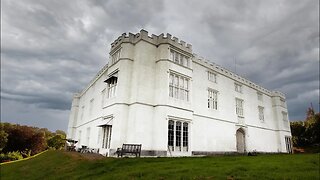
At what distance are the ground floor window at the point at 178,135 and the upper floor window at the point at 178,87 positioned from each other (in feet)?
8.62

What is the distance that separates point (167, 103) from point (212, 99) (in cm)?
872

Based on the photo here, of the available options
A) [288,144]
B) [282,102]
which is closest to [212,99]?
[282,102]

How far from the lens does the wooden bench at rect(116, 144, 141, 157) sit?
17359 millimetres

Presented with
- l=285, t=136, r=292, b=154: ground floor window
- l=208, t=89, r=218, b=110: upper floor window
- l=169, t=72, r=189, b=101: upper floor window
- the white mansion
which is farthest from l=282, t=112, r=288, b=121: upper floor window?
l=169, t=72, r=189, b=101: upper floor window

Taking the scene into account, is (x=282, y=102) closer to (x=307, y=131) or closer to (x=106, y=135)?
(x=307, y=131)

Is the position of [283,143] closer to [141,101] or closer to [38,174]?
[141,101]

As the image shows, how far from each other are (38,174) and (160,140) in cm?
942

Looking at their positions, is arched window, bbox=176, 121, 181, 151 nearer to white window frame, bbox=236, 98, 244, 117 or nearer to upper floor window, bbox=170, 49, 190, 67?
upper floor window, bbox=170, 49, 190, 67

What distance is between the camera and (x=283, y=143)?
1462 inches

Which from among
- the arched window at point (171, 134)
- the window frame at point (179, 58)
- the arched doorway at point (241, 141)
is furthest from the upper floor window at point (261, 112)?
the arched window at point (171, 134)

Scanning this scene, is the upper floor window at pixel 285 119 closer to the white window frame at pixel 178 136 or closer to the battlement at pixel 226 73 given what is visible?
the battlement at pixel 226 73

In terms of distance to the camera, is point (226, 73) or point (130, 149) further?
point (226, 73)

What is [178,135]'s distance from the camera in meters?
20.9

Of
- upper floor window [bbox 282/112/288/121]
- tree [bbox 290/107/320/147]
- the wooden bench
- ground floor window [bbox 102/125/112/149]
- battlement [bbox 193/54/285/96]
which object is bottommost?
the wooden bench
